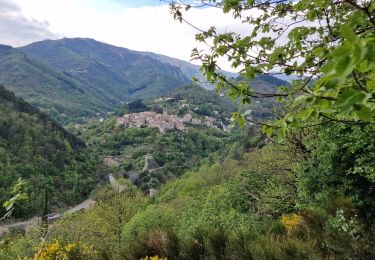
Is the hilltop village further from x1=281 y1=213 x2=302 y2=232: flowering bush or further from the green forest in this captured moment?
x1=281 y1=213 x2=302 y2=232: flowering bush

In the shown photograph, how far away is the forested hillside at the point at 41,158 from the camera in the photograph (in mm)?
71812

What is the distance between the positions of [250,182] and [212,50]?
1723 centimetres

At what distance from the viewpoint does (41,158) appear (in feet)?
266

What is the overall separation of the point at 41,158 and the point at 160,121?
6164 cm

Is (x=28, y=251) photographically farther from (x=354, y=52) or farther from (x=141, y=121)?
(x=141, y=121)

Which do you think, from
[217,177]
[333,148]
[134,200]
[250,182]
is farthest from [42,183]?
[333,148]

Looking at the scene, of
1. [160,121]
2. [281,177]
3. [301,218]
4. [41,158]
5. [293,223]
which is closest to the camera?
[301,218]

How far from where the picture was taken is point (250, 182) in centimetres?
2061

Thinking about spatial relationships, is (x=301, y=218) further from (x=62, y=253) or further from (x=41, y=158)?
(x=41, y=158)

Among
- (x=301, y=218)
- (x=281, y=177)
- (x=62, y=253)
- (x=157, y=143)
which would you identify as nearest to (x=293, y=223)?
(x=301, y=218)

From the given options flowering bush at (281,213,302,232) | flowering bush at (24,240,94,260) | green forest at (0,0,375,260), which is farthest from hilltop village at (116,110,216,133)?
flowering bush at (24,240,94,260)

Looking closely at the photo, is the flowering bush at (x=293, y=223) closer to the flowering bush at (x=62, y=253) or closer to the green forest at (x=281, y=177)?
the green forest at (x=281, y=177)

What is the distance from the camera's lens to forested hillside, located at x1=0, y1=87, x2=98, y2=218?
7181cm

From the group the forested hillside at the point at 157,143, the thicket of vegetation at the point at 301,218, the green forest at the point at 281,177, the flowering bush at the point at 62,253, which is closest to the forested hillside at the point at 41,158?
the forested hillside at the point at 157,143
